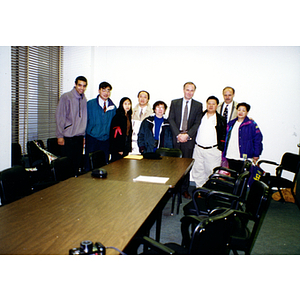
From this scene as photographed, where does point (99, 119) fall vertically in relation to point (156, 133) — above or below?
above

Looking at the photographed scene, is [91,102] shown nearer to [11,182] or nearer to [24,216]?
[11,182]

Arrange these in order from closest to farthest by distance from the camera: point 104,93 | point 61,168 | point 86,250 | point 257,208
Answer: point 86,250 → point 257,208 → point 61,168 → point 104,93

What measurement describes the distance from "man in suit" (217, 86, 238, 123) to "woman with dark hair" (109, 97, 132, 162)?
184 centimetres

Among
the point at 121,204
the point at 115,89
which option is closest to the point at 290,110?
the point at 115,89

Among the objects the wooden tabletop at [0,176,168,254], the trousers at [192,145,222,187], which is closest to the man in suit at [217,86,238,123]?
the trousers at [192,145,222,187]

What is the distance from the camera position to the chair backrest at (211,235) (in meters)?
1.41

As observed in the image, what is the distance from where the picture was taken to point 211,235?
1469 mm

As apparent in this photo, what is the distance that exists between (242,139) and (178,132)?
1.16 metres

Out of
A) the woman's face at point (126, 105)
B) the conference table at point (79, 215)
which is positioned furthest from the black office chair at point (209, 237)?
the woman's face at point (126, 105)

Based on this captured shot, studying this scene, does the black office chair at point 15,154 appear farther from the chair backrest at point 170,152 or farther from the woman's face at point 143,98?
the woman's face at point 143,98

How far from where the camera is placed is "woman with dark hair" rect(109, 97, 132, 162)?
15.9 ft

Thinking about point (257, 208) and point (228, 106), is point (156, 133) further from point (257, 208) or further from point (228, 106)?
point (257, 208)

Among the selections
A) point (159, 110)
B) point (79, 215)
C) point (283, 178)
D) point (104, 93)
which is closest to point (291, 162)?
point (283, 178)

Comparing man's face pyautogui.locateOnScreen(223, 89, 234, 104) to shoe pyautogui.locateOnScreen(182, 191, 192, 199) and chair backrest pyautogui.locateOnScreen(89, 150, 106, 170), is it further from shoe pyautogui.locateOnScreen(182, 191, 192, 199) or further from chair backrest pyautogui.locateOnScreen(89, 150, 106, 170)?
chair backrest pyautogui.locateOnScreen(89, 150, 106, 170)
